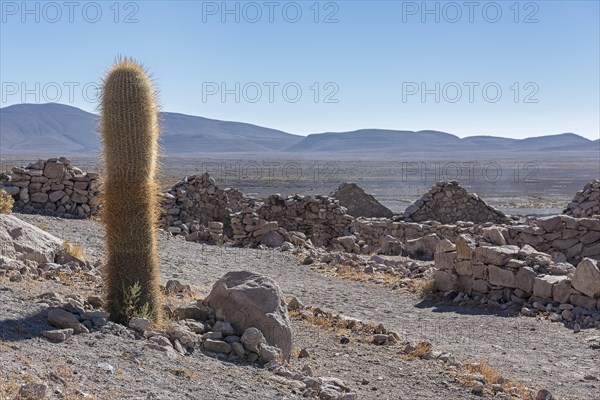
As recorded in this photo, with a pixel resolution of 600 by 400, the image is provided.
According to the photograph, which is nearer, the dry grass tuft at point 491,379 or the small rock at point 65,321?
the small rock at point 65,321

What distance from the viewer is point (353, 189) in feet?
78.7

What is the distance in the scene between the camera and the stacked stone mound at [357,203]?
23656 millimetres

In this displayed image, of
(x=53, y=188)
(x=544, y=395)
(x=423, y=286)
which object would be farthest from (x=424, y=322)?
(x=53, y=188)

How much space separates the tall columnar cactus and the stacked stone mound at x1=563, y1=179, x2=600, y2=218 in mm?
16072

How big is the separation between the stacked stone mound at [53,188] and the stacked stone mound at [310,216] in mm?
4594

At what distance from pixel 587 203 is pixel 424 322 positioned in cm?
1208

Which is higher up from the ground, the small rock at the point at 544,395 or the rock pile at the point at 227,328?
the rock pile at the point at 227,328

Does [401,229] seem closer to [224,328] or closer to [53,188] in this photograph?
[53,188]

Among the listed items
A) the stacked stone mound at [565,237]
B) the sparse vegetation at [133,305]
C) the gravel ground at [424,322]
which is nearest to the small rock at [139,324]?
the sparse vegetation at [133,305]

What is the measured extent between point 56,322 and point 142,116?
2.05m

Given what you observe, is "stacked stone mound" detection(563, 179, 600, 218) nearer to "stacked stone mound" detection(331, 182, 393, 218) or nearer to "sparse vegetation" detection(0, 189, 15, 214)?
"stacked stone mound" detection(331, 182, 393, 218)

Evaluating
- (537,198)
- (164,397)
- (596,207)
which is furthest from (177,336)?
(537,198)

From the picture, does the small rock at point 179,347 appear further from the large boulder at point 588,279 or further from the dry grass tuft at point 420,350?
the large boulder at point 588,279

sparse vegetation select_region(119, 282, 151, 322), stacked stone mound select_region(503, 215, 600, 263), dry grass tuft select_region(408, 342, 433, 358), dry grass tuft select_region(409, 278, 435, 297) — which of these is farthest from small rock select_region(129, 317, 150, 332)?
stacked stone mound select_region(503, 215, 600, 263)
